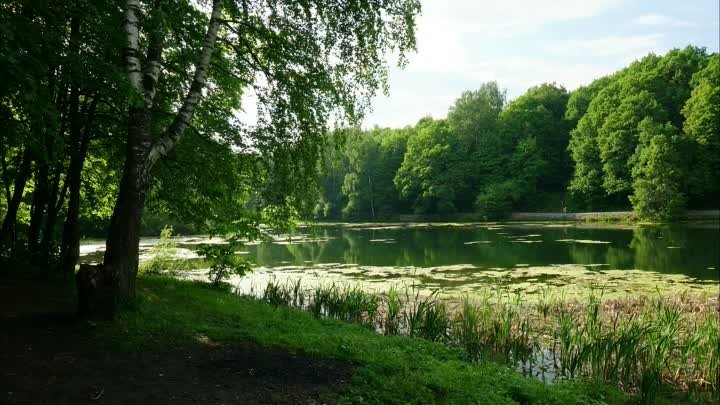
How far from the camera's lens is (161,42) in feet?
24.4

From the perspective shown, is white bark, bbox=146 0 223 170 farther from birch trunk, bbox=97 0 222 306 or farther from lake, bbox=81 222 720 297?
lake, bbox=81 222 720 297

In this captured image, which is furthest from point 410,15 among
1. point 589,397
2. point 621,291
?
point 621,291

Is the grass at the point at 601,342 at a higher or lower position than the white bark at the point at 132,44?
lower

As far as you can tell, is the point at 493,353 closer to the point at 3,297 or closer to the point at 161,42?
the point at 161,42

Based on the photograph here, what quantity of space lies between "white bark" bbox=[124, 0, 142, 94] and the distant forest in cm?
3725

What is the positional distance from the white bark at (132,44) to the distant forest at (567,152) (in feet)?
122

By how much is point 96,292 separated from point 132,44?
3820mm

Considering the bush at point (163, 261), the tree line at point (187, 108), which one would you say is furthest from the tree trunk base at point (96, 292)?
the bush at point (163, 261)

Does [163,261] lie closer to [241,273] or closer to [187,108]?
[241,273]

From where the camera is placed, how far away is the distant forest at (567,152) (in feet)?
157

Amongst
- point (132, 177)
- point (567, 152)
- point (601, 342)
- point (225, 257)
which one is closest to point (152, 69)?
point (132, 177)

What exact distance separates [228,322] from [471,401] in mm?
4680

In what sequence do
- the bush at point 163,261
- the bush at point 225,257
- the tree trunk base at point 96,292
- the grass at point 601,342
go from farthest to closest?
1. the bush at point 163,261
2. the bush at point 225,257
3. the grass at point 601,342
4. the tree trunk base at point 96,292

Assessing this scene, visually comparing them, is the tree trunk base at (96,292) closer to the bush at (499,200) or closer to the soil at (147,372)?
the soil at (147,372)
